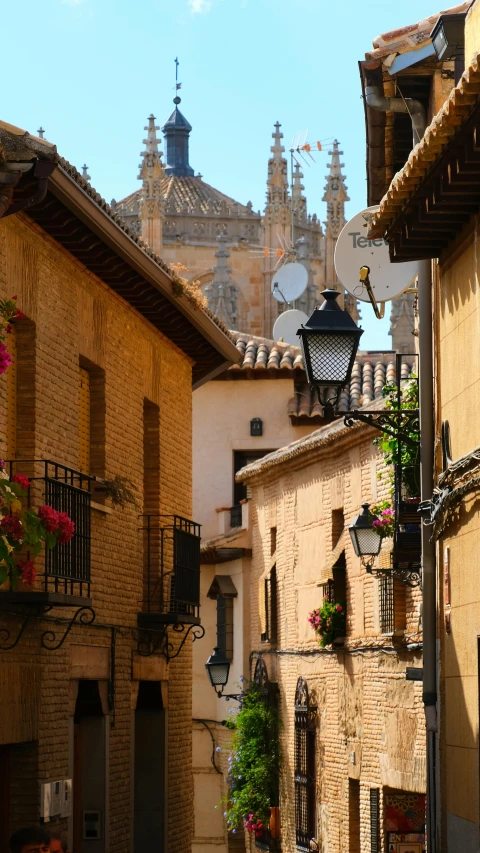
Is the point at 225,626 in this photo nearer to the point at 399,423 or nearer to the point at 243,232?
the point at 399,423

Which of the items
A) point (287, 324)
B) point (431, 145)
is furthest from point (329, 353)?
point (287, 324)

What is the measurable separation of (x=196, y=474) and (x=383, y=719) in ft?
41.1

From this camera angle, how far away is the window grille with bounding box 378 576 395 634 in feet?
60.7

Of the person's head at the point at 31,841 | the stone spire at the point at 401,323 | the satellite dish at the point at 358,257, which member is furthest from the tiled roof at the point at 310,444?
the stone spire at the point at 401,323

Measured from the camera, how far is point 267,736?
24.8 meters

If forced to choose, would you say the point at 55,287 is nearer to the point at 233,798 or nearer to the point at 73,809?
the point at 73,809

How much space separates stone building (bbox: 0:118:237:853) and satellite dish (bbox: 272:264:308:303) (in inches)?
782

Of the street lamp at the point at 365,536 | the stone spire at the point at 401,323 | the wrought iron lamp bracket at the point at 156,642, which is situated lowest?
the wrought iron lamp bracket at the point at 156,642

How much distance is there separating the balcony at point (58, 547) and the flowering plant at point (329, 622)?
7917mm

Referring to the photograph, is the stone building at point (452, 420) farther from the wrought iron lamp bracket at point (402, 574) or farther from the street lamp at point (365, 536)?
the street lamp at point (365, 536)

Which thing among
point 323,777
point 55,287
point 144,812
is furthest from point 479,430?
point 323,777

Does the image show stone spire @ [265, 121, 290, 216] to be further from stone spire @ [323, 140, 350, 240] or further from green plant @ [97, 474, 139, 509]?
green plant @ [97, 474, 139, 509]

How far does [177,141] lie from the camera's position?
84.8 metres

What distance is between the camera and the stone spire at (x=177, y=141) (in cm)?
8388
